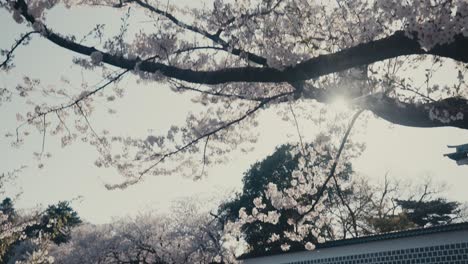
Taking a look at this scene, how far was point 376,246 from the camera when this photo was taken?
12148mm

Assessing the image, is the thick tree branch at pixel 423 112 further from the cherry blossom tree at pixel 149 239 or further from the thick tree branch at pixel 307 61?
the cherry blossom tree at pixel 149 239

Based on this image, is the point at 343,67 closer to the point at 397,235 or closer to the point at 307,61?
the point at 307,61

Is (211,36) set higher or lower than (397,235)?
higher

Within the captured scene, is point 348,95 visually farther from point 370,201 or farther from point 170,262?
point 370,201

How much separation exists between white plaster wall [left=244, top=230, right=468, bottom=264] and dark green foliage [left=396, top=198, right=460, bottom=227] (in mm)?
20317

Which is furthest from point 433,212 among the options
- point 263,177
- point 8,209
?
point 8,209

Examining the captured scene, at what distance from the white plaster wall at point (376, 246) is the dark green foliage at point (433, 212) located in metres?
20.3

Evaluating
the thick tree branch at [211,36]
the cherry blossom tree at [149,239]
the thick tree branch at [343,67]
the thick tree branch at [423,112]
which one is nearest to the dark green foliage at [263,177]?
the cherry blossom tree at [149,239]

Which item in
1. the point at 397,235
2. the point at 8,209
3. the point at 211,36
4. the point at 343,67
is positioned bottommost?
the point at 397,235

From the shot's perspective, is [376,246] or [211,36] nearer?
[211,36]

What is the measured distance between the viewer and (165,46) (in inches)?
214

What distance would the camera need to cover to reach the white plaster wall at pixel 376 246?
1073 centimetres

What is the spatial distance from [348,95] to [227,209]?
2628 cm

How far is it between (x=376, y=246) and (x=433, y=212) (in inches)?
868
